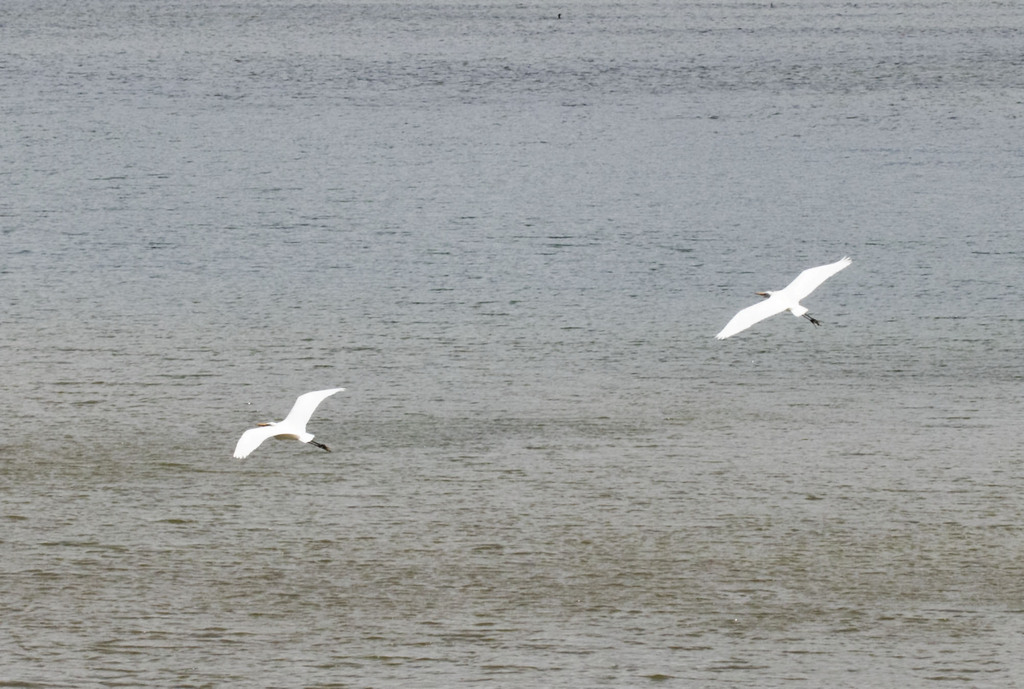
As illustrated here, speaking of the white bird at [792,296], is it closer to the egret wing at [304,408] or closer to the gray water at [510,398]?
the gray water at [510,398]

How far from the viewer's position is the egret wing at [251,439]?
19.2 metres

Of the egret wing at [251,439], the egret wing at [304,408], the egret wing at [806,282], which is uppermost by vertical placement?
the egret wing at [806,282]

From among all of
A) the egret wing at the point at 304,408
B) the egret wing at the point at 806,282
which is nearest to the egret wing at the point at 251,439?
the egret wing at the point at 304,408

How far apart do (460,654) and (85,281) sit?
19104 millimetres

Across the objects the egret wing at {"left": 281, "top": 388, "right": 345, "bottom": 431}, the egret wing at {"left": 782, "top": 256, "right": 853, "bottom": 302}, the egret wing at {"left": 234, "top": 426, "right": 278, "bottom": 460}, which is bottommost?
the egret wing at {"left": 234, "top": 426, "right": 278, "bottom": 460}

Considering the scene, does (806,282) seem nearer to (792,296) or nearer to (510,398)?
(792,296)

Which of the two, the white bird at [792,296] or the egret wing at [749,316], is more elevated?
the white bird at [792,296]

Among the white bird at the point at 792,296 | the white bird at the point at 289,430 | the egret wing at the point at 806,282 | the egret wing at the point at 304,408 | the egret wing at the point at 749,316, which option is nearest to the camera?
the egret wing at the point at 749,316

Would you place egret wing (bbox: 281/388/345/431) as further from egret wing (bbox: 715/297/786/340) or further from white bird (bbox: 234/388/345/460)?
egret wing (bbox: 715/297/786/340)

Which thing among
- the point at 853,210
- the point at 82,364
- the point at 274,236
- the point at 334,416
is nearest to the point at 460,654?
the point at 334,416

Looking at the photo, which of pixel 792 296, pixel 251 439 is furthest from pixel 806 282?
pixel 251 439

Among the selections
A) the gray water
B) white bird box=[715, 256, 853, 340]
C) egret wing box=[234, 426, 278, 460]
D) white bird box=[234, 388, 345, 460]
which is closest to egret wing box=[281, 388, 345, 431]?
white bird box=[234, 388, 345, 460]

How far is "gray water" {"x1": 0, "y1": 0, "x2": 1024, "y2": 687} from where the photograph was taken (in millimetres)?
19797

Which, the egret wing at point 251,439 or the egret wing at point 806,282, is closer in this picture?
the egret wing at point 251,439
